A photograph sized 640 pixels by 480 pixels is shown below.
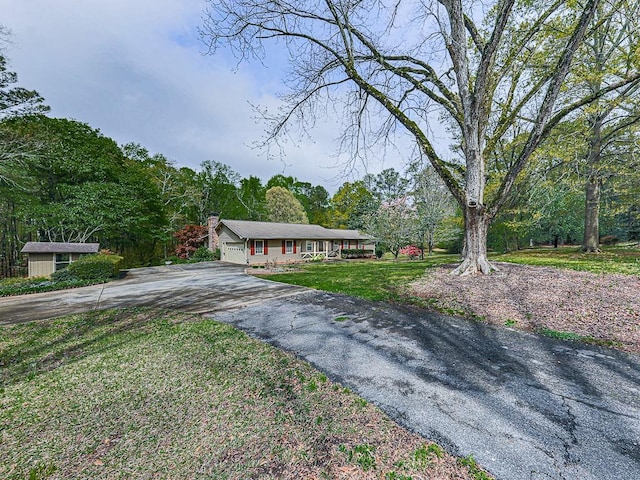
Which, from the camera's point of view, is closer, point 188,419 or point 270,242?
point 188,419

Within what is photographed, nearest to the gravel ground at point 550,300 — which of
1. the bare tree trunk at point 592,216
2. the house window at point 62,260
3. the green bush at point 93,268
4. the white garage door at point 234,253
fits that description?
the bare tree trunk at point 592,216

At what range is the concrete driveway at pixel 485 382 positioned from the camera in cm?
218

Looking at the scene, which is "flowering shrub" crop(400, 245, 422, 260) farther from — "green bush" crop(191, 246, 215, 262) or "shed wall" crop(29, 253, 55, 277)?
"shed wall" crop(29, 253, 55, 277)

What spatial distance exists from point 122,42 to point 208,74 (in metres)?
3.28

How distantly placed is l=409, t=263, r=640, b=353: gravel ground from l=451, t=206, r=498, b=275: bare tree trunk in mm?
414

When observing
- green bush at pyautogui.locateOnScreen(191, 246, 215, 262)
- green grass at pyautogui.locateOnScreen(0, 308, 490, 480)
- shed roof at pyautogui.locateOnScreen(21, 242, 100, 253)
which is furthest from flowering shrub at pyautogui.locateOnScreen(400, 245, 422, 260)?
shed roof at pyautogui.locateOnScreen(21, 242, 100, 253)

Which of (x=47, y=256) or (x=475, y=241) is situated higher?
(x=475, y=241)

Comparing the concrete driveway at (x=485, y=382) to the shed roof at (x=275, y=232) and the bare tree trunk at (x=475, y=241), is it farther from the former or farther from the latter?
the shed roof at (x=275, y=232)

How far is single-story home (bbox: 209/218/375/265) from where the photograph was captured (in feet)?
67.7

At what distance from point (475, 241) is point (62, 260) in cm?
2150

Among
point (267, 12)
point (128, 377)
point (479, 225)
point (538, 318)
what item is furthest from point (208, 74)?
point (538, 318)

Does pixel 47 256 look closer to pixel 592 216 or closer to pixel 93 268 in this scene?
pixel 93 268

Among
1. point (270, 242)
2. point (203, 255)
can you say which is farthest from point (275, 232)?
point (203, 255)

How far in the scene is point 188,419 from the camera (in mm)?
2758
